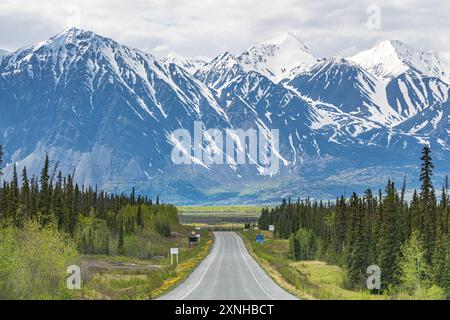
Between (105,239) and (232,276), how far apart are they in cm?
6892

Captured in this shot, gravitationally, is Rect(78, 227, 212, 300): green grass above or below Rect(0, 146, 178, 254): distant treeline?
below

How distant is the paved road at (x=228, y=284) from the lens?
194 ft

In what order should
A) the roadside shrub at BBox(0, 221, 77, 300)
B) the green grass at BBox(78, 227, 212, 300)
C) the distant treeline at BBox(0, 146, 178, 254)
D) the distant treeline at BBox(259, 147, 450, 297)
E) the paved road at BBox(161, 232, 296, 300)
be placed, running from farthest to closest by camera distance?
the distant treeline at BBox(0, 146, 178, 254) → the distant treeline at BBox(259, 147, 450, 297) → the roadside shrub at BBox(0, 221, 77, 300) → the green grass at BBox(78, 227, 212, 300) → the paved road at BBox(161, 232, 296, 300)

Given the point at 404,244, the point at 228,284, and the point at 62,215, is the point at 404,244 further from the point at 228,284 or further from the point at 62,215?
the point at 62,215

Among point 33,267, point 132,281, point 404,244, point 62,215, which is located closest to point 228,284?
point 132,281

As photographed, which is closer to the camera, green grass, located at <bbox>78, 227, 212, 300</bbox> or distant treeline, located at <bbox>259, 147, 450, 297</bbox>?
green grass, located at <bbox>78, 227, 212, 300</bbox>

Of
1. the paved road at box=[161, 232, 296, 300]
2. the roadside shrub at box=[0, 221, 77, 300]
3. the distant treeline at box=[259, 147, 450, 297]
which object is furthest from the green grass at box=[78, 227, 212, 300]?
the distant treeline at box=[259, 147, 450, 297]

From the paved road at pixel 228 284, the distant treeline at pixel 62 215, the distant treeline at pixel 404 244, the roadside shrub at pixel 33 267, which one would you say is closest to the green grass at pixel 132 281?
the paved road at pixel 228 284

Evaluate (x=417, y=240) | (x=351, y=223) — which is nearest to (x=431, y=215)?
(x=417, y=240)

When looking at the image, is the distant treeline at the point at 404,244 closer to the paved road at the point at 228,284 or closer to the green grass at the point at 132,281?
the paved road at the point at 228,284

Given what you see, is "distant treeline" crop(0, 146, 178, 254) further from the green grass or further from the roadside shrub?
the roadside shrub

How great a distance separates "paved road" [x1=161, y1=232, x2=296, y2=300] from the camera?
59194 millimetres
